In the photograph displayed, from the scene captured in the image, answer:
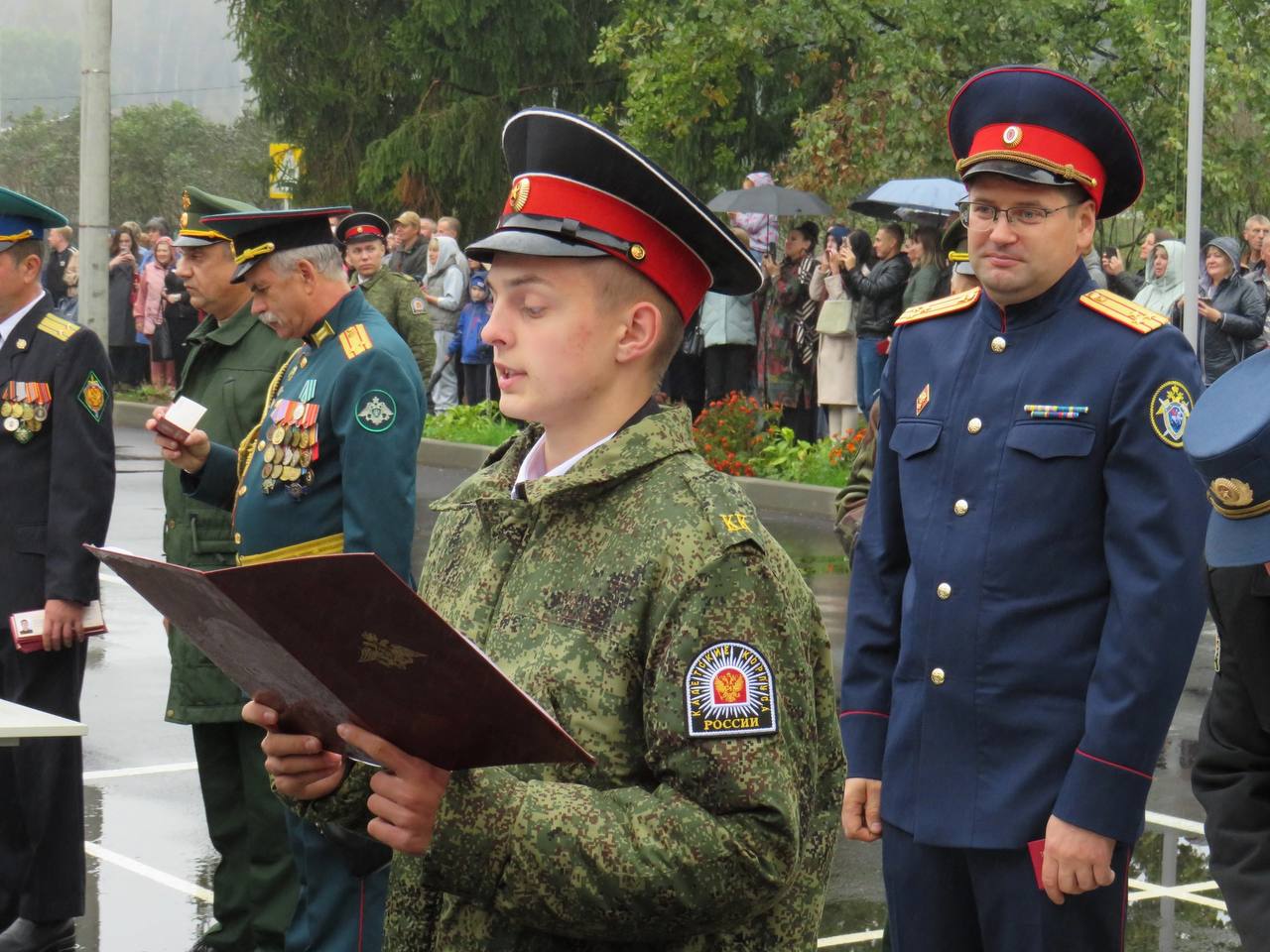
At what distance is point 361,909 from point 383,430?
116 centimetres

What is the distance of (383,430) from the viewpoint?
4.65 meters

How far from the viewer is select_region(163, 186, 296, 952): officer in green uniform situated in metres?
5.07

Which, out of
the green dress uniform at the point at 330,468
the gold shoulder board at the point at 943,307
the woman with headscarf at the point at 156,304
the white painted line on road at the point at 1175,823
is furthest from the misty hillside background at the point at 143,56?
the gold shoulder board at the point at 943,307

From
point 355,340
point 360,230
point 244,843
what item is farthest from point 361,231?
point 355,340

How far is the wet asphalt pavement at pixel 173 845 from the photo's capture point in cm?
552

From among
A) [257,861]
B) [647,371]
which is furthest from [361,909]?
[647,371]

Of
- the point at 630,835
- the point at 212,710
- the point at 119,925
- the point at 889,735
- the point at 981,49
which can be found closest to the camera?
the point at 630,835

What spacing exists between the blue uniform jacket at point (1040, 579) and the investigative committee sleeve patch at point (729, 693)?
1.16 metres

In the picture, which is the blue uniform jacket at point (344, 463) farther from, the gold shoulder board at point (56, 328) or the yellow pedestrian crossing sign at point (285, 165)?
the yellow pedestrian crossing sign at point (285, 165)

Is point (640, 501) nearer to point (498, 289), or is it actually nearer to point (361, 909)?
point (498, 289)

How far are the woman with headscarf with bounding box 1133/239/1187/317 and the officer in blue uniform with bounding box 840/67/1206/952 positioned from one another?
10.7 m

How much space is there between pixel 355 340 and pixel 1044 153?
2018mm

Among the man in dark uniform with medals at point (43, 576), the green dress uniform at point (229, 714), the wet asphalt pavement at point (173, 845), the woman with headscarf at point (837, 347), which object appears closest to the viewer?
the green dress uniform at point (229, 714)

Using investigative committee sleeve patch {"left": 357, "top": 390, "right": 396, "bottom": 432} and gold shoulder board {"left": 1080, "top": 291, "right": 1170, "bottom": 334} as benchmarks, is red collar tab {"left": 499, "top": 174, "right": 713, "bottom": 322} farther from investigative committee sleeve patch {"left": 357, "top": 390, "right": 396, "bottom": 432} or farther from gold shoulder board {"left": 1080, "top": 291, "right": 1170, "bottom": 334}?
investigative committee sleeve patch {"left": 357, "top": 390, "right": 396, "bottom": 432}
